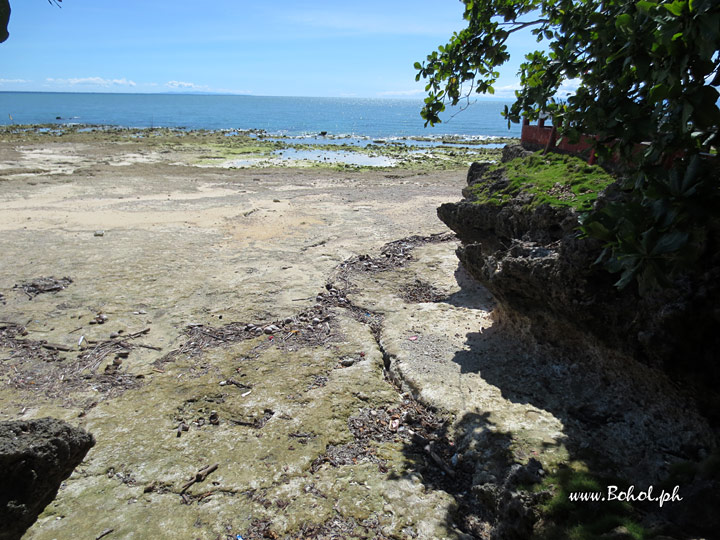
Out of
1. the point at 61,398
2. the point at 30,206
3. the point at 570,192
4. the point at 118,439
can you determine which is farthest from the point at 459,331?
the point at 30,206

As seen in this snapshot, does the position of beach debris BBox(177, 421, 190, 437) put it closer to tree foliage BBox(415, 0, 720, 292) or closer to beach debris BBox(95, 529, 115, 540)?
beach debris BBox(95, 529, 115, 540)

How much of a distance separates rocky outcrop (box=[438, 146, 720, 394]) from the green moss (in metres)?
0.19

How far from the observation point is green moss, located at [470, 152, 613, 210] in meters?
6.96

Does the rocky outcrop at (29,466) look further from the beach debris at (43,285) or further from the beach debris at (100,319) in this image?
the beach debris at (43,285)

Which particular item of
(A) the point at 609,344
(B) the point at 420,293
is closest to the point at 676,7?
(A) the point at 609,344

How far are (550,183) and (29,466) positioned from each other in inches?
314

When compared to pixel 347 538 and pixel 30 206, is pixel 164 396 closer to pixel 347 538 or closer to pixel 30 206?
pixel 347 538

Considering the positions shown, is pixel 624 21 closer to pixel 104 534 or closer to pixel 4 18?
pixel 4 18

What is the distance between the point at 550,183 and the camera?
7.86 metres

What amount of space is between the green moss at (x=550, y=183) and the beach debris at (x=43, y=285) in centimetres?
950

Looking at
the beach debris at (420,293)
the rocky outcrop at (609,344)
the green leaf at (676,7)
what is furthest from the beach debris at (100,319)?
the green leaf at (676,7)

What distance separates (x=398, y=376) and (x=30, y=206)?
58.5ft

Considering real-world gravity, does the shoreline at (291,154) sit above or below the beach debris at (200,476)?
above

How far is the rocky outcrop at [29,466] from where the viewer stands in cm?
331
